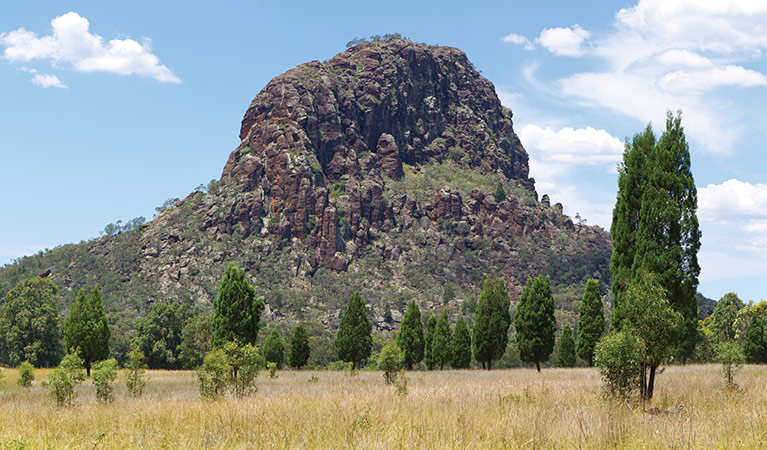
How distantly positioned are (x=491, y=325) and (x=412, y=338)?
8.25 meters

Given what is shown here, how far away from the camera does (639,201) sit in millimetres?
21094

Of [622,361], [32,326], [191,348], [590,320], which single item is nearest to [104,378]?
[622,361]

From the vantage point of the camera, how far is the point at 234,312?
92.1ft

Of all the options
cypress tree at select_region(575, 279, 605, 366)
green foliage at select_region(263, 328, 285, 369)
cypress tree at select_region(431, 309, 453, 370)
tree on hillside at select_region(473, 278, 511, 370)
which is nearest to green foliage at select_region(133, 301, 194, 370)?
green foliage at select_region(263, 328, 285, 369)

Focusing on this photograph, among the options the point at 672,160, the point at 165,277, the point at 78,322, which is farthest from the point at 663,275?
the point at 165,277

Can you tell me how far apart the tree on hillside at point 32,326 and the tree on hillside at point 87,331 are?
2681 cm

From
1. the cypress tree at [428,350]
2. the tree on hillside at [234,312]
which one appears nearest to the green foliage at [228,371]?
the tree on hillside at [234,312]

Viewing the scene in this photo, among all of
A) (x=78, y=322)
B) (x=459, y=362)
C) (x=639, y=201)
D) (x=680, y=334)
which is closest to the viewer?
(x=680, y=334)

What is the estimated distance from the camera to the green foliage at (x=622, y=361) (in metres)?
16.2

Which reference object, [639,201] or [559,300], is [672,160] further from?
[559,300]

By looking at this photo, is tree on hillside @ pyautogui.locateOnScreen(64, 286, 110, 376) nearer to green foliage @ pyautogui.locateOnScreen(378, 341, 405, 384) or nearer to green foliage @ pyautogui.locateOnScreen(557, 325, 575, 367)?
green foliage @ pyautogui.locateOnScreen(378, 341, 405, 384)

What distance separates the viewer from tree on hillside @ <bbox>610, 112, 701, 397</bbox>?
775 inches

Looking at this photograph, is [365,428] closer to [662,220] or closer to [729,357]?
[662,220]

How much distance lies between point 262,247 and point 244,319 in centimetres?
15138
